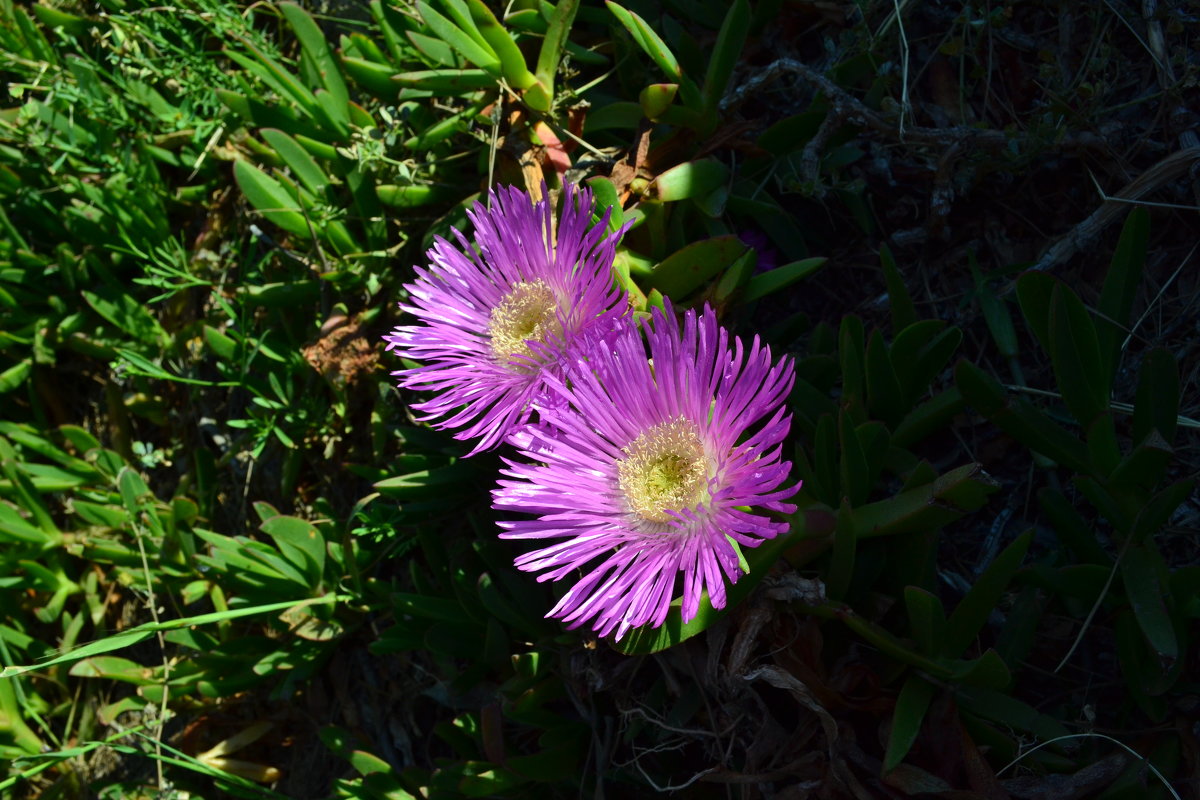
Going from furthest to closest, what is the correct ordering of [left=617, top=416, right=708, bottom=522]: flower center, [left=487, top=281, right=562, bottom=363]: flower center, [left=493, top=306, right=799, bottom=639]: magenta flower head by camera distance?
[left=487, top=281, right=562, bottom=363]: flower center < [left=617, top=416, right=708, bottom=522]: flower center < [left=493, top=306, right=799, bottom=639]: magenta flower head

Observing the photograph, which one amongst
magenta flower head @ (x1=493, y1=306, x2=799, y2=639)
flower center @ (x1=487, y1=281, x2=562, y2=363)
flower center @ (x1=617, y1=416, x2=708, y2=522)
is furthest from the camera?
flower center @ (x1=487, y1=281, x2=562, y2=363)

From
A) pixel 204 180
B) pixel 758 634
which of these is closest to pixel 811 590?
pixel 758 634

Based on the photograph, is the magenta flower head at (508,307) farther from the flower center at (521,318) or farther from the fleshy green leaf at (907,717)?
the fleshy green leaf at (907,717)

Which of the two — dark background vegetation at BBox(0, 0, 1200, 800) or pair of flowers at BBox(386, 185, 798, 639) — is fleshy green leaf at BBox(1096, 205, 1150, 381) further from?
pair of flowers at BBox(386, 185, 798, 639)

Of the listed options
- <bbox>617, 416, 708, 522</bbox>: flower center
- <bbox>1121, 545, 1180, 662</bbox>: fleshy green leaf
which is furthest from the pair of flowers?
<bbox>1121, 545, 1180, 662</bbox>: fleshy green leaf

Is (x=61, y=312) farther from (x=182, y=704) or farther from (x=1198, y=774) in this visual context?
(x=1198, y=774)

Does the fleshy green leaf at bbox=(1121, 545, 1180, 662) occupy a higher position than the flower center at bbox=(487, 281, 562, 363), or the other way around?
the flower center at bbox=(487, 281, 562, 363)

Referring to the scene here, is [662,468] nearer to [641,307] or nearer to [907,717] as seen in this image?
[641,307]

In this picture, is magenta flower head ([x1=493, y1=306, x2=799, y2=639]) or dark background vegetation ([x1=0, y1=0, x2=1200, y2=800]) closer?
magenta flower head ([x1=493, y1=306, x2=799, y2=639])

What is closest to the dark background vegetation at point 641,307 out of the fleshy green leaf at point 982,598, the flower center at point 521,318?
the fleshy green leaf at point 982,598
